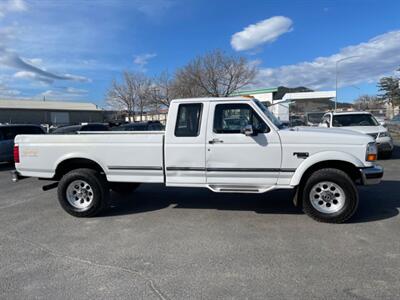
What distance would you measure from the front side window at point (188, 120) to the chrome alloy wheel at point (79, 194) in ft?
6.71

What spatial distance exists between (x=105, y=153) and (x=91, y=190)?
0.75 metres

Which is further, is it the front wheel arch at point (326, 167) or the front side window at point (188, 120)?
the front side window at point (188, 120)

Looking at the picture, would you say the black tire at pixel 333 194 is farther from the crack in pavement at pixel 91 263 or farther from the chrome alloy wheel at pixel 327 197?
the crack in pavement at pixel 91 263

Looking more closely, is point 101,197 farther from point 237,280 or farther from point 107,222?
point 237,280

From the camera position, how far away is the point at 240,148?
516 centimetres

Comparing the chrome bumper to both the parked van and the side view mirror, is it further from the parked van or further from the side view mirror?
the parked van

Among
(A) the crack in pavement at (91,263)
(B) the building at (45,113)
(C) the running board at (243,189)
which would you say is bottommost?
(A) the crack in pavement at (91,263)

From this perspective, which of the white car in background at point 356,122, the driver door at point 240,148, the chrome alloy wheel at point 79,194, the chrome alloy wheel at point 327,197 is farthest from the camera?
the white car in background at point 356,122

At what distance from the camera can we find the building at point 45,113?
2539 inches

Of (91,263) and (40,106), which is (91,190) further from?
(40,106)

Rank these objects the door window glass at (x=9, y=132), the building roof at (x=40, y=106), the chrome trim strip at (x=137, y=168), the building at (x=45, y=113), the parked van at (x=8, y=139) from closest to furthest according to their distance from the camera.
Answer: the chrome trim strip at (x=137, y=168), the parked van at (x=8, y=139), the door window glass at (x=9, y=132), the building at (x=45, y=113), the building roof at (x=40, y=106)

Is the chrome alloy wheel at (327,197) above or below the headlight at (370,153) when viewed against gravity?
below

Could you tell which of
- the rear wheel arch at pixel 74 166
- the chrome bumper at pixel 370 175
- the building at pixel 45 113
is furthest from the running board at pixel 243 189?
the building at pixel 45 113

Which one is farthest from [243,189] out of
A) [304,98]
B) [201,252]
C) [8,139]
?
[304,98]
